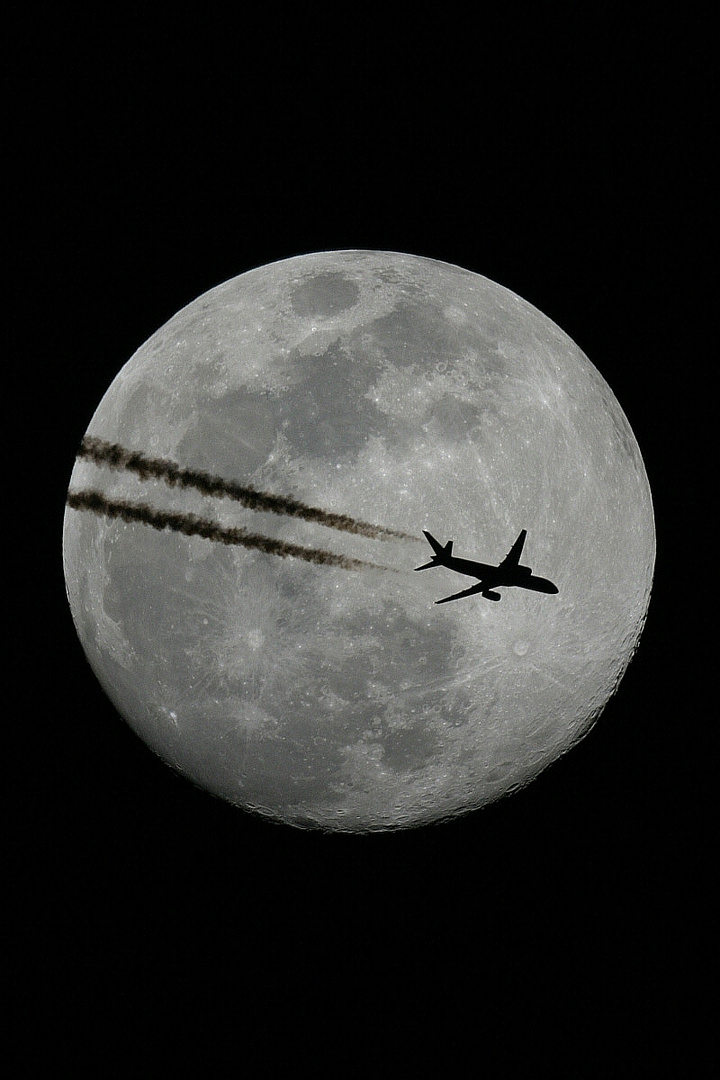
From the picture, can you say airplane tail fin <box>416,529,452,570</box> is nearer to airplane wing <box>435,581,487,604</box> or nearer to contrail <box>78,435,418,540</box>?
contrail <box>78,435,418,540</box>

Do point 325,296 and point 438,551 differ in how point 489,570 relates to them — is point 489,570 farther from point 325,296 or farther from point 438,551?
point 325,296

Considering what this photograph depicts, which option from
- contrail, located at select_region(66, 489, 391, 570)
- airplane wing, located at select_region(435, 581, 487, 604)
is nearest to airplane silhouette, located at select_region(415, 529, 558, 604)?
airplane wing, located at select_region(435, 581, 487, 604)

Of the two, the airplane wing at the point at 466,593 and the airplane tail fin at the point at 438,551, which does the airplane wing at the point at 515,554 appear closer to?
the airplane wing at the point at 466,593

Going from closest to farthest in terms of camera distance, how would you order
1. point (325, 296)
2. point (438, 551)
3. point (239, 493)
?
point (438, 551) < point (239, 493) < point (325, 296)

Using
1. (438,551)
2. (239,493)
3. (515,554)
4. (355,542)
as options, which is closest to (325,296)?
(239,493)

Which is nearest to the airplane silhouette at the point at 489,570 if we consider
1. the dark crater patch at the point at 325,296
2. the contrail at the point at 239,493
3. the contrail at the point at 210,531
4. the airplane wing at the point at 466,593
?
the airplane wing at the point at 466,593

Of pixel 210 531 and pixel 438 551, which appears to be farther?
pixel 210 531
